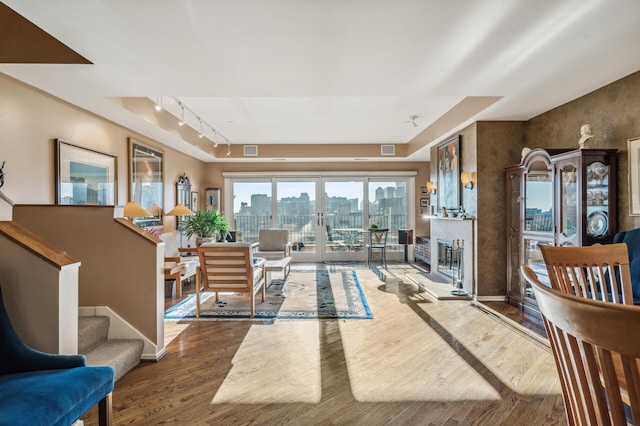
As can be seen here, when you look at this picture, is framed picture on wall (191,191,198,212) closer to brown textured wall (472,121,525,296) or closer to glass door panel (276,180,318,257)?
glass door panel (276,180,318,257)

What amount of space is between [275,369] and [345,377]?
22.7 inches

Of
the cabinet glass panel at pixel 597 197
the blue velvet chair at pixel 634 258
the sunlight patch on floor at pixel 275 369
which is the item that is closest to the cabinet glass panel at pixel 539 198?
the cabinet glass panel at pixel 597 197

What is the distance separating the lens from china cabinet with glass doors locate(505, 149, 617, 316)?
307 centimetres

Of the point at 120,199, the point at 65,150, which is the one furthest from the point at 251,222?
the point at 65,150

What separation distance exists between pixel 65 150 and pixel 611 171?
561cm

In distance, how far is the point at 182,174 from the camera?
21.3 ft

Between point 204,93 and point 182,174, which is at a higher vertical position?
point 204,93

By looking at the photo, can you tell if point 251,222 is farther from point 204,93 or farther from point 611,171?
point 611,171

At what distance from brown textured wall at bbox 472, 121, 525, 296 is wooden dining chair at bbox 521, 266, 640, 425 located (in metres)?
4.06

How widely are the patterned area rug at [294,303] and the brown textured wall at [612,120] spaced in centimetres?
289

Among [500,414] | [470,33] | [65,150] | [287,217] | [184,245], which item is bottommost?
[500,414]

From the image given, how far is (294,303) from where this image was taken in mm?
4355

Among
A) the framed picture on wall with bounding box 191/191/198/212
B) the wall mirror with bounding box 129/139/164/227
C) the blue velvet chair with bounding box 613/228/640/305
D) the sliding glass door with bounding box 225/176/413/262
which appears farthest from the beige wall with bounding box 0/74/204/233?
the blue velvet chair with bounding box 613/228/640/305

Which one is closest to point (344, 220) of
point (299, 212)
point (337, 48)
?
point (299, 212)
